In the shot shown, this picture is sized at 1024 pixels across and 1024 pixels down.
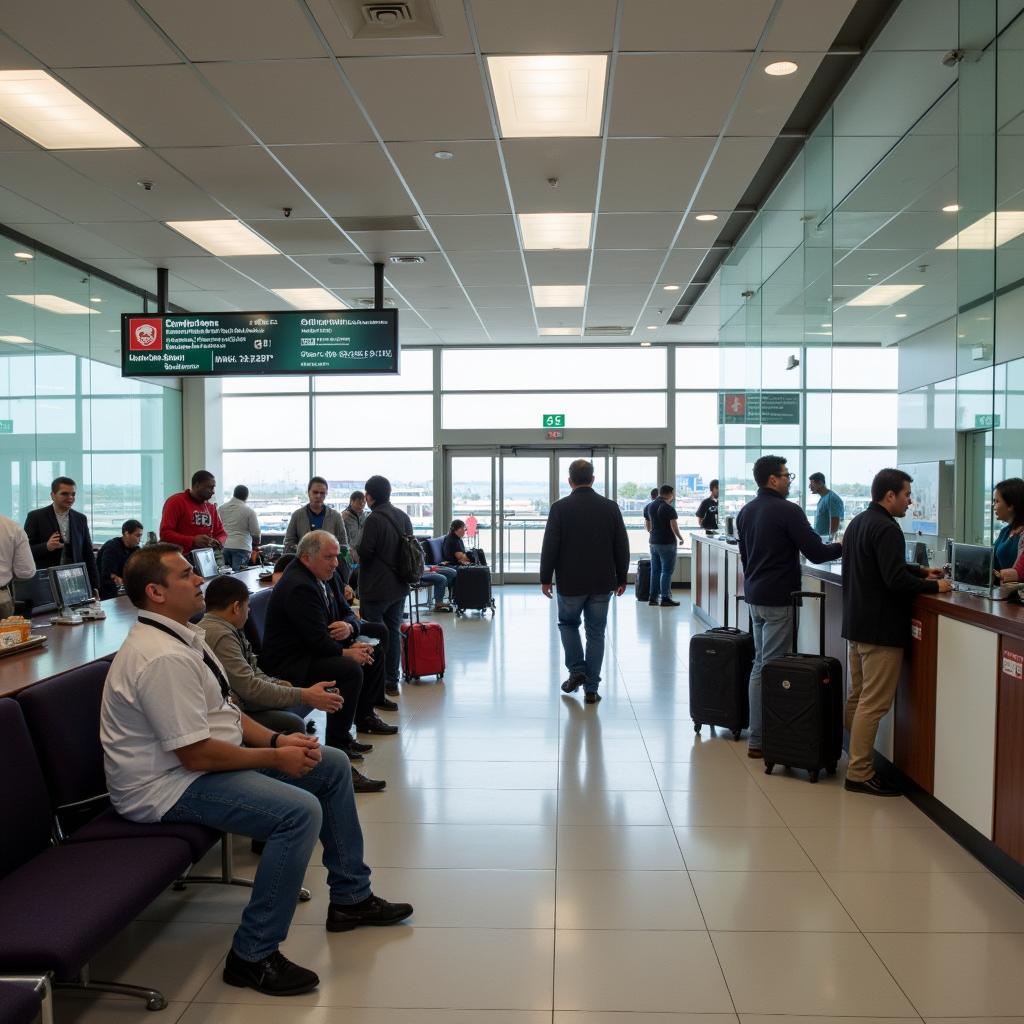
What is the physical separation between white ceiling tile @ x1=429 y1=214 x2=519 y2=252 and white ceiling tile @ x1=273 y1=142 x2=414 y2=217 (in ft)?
1.58

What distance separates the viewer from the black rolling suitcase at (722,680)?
515cm

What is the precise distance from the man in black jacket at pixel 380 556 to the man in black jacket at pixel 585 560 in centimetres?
106

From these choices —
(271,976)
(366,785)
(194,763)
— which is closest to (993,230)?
(366,785)

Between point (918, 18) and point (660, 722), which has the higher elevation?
point (918, 18)

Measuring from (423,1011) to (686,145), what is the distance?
5388 mm

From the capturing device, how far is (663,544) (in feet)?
38.2

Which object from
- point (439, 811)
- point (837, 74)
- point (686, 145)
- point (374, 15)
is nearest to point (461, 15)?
point (374, 15)

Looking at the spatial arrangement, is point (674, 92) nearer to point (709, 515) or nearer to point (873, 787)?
point (873, 787)

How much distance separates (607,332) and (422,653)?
24.5 feet

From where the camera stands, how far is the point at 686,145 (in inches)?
230

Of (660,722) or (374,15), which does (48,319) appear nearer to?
(374,15)

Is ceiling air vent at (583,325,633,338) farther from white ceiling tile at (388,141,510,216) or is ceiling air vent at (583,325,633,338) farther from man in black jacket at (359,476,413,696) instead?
man in black jacket at (359,476,413,696)

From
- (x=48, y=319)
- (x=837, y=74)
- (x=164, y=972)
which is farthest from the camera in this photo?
(x=48, y=319)

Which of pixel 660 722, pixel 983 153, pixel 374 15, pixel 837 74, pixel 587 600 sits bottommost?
pixel 660 722
